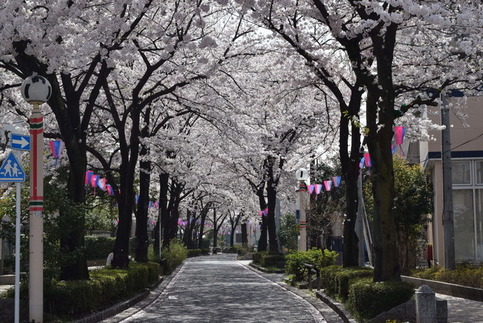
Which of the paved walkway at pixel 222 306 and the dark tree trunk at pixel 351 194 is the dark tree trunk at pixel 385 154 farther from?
the dark tree trunk at pixel 351 194

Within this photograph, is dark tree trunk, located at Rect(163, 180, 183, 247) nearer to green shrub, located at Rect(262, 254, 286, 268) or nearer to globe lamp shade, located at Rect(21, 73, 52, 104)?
green shrub, located at Rect(262, 254, 286, 268)

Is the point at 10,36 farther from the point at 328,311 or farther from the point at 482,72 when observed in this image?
the point at 482,72

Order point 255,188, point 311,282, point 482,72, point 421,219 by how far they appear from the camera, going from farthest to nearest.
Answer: point 255,188 → point 421,219 → point 311,282 → point 482,72

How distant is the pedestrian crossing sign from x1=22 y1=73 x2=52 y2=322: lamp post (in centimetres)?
160

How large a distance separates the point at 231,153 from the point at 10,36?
20.2m

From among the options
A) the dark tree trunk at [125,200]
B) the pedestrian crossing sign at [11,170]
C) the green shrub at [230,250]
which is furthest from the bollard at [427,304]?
the green shrub at [230,250]

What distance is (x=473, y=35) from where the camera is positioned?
16016 mm

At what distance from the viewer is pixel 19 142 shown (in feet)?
40.8

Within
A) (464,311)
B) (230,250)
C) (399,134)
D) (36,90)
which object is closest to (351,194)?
(399,134)

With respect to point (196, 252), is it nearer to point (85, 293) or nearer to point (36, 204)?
point (85, 293)

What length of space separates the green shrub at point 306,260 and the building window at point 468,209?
5.88 metres

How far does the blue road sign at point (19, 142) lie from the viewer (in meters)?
12.2

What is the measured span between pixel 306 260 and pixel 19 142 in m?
16.0

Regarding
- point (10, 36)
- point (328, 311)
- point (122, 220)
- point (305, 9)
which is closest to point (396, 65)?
point (305, 9)
